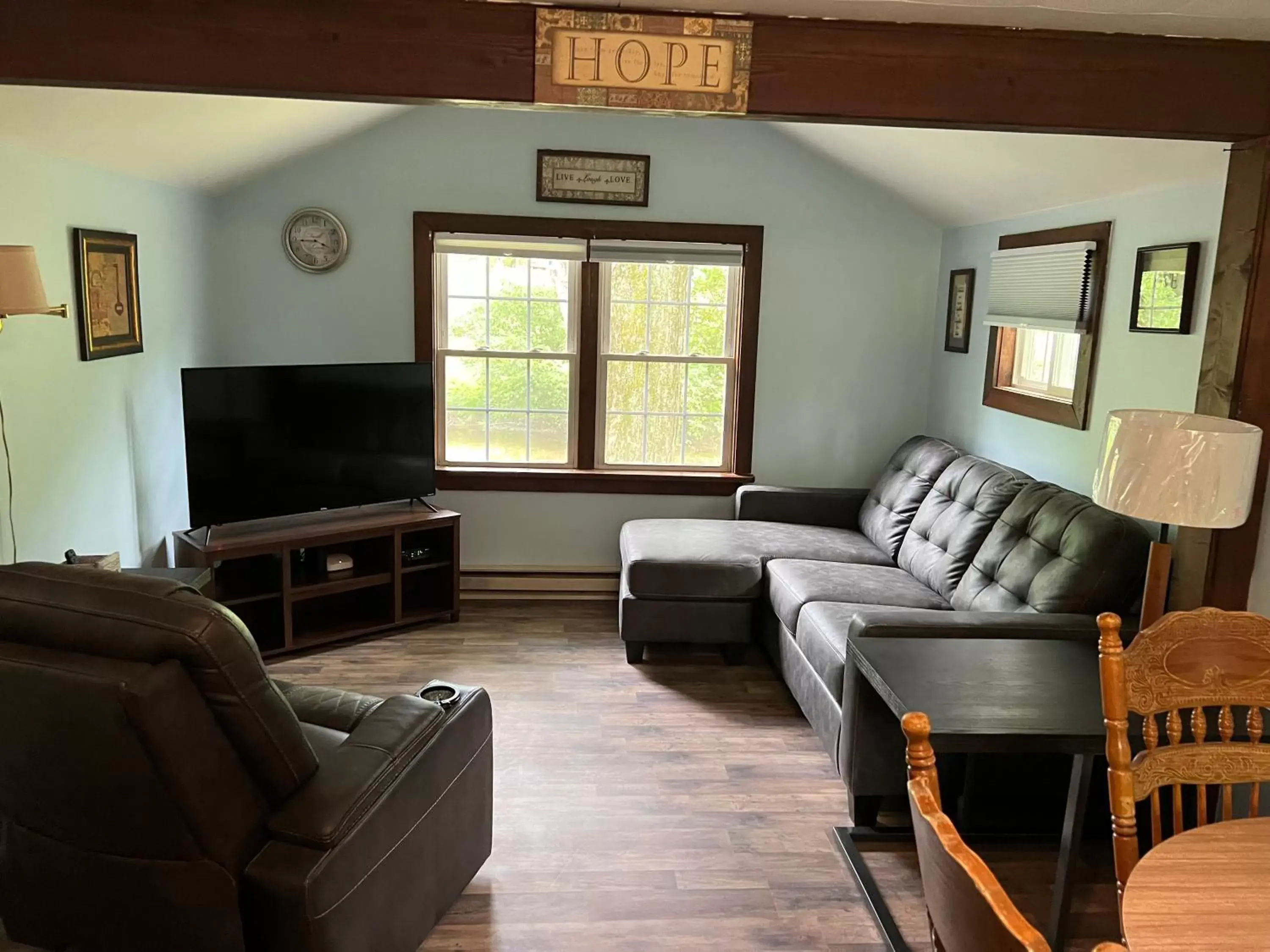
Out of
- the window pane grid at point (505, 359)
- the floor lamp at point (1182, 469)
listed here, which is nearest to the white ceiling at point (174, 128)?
the window pane grid at point (505, 359)

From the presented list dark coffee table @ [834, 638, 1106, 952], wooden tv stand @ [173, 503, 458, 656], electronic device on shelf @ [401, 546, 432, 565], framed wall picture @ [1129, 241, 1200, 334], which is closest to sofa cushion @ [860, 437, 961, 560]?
framed wall picture @ [1129, 241, 1200, 334]

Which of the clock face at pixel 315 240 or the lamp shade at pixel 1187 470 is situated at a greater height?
the clock face at pixel 315 240

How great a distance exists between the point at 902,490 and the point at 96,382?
3350 millimetres

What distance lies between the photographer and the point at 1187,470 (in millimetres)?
2283

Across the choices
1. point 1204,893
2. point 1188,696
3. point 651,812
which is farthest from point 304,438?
point 1204,893

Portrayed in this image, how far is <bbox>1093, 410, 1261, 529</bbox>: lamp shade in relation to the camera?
2.27 m

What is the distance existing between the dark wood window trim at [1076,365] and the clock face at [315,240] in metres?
3.10

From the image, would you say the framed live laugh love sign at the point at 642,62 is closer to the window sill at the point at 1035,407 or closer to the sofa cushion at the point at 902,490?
the window sill at the point at 1035,407

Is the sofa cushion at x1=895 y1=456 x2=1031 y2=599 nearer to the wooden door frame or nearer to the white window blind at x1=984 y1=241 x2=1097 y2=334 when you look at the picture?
the white window blind at x1=984 y1=241 x2=1097 y2=334

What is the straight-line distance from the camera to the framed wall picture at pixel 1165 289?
3.02m

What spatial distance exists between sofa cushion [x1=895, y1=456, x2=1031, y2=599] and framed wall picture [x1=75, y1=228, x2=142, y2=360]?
3219 millimetres

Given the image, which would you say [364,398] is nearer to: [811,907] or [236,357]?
[236,357]

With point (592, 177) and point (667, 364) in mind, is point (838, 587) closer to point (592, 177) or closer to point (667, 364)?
point (667, 364)

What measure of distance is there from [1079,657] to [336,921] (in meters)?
2.02
